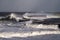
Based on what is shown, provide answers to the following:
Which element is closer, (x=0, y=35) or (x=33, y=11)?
(x=0, y=35)

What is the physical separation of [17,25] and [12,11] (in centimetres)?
15

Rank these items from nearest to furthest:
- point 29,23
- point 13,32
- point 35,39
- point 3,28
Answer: point 35,39 → point 13,32 → point 3,28 → point 29,23

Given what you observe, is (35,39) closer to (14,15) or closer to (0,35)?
(0,35)

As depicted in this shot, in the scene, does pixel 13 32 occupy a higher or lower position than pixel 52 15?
lower

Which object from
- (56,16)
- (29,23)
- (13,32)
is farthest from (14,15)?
(56,16)

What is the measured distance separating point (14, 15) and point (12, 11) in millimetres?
45

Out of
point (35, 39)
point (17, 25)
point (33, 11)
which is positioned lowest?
point (35, 39)

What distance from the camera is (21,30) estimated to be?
51.1 inches

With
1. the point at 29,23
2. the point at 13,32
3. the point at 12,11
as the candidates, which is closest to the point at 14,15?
the point at 12,11

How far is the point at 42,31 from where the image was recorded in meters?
1.27

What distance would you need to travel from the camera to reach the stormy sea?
114 cm

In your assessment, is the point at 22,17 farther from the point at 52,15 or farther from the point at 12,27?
the point at 52,15

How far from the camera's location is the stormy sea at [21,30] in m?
1.14

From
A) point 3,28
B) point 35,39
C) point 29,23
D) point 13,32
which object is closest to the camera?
point 35,39
